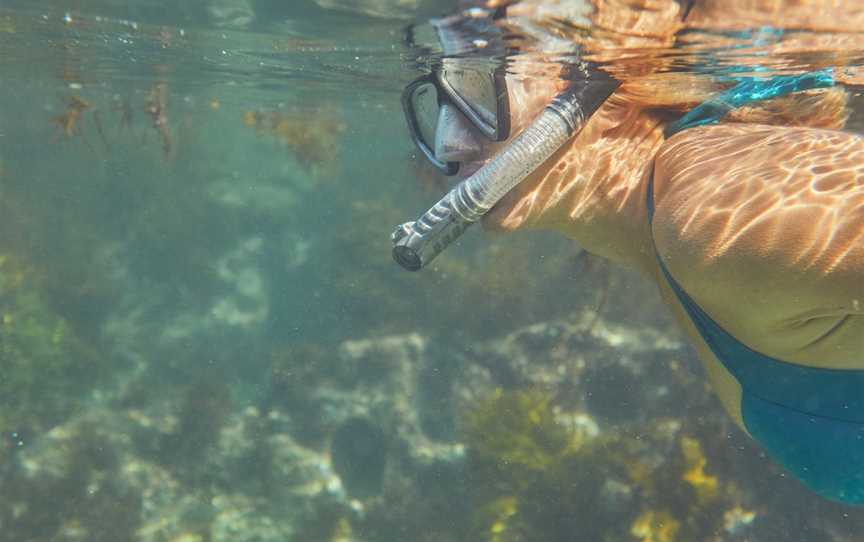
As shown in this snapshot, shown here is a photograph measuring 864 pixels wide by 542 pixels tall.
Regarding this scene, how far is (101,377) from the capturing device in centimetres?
1461

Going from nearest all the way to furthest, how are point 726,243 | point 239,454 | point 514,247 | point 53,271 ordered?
point 726,243, point 239,454, point 514,247, point 53,271

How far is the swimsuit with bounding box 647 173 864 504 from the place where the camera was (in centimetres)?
233

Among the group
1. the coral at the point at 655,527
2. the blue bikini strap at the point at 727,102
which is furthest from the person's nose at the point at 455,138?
the coral at the point at 655,527

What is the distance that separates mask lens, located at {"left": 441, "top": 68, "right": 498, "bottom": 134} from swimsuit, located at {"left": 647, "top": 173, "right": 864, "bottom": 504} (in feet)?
3.35

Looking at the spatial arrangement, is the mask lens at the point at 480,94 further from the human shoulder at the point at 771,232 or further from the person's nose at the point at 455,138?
the human shoulder at the point at 771,232

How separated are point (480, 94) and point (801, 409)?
2.22 metres

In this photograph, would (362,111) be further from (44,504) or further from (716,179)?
(716,179)

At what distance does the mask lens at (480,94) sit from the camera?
10.3 ft

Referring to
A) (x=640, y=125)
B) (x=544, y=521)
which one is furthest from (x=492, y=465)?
(x=640, y=125)

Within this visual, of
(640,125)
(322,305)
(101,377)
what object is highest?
(640,125)

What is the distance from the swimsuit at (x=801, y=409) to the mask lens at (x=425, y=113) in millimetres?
1960

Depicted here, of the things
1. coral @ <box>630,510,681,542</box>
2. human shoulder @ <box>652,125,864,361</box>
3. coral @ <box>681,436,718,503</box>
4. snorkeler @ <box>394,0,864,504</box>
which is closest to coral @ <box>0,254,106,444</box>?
coral @ <box>630,510,681,542</box>

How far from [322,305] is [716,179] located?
47.0ft

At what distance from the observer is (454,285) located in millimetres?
13703
